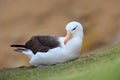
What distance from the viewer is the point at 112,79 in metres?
1.04

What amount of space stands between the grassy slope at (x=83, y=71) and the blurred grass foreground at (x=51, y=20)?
2.08ft

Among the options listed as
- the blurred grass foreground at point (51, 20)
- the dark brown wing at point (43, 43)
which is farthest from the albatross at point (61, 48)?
the blurred grass foreground at point (51, 20)

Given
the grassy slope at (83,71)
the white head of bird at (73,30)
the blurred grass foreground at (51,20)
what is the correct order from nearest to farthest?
the grassy slope at (83,71) < the white head of bird at (73,30) < the blurred grass foreground at (51,20)

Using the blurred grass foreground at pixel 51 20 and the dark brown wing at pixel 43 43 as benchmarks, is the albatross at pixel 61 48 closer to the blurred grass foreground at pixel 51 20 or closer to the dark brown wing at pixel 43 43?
the dark brown wing at pixel 43 43

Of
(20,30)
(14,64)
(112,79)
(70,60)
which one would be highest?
(20,30)

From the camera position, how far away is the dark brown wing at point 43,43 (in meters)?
1.29

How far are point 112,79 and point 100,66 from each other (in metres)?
0.05

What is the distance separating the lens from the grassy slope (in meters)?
1.04

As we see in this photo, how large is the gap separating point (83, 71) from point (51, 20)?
101 centimetres

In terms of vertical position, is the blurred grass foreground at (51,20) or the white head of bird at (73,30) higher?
the blurred grass foreground at (51,20)

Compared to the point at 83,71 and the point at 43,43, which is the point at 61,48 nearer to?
the point at 43,43

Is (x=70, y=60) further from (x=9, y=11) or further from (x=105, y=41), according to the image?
(x=9, y=11)

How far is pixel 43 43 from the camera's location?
1301 millimetres

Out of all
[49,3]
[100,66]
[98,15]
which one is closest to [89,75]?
[100,66]
